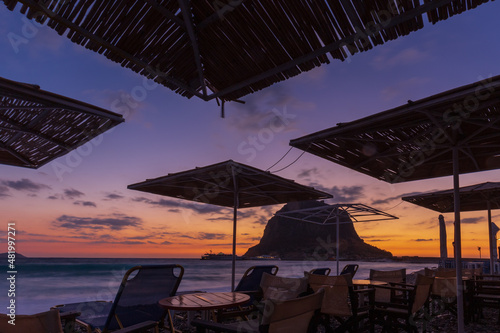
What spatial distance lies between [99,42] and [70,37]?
0.13 metres

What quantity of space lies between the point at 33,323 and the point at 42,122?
207 cm

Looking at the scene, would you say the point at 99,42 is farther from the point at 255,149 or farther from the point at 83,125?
the point at 255,149

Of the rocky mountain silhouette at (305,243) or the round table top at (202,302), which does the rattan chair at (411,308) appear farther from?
the rocky mountain silhouette at (305,243)

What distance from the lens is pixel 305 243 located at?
317 ft

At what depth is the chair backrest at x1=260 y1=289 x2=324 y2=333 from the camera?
191 cm

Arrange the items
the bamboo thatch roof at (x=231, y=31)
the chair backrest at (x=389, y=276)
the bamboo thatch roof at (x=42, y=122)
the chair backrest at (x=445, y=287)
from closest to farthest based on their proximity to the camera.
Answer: the bamboo thatch roof at (x=231, y=31)
the bamboo thatch roof at (x=42, y=122)
the chair backrest at (x=445, y=287)
the chair backrest at (x=389, y=276)

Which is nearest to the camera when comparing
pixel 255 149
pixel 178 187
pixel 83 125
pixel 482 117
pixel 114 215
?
pixel 83 125

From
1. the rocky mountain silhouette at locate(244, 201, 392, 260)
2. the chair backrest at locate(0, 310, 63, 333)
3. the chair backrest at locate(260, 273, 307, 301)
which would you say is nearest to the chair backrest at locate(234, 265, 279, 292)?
the chair backrest at locate(260, 273, 307, 301)

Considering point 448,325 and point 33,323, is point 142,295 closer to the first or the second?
point 33,323

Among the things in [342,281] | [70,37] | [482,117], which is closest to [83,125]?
[70,37]

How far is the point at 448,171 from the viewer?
231 inches

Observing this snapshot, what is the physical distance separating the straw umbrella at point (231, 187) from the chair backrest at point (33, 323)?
3.46 m

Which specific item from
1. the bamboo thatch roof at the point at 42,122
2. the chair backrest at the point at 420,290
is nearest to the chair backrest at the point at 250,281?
the chair backrest at the point at 420,290

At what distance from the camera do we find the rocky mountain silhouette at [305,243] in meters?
93.9
